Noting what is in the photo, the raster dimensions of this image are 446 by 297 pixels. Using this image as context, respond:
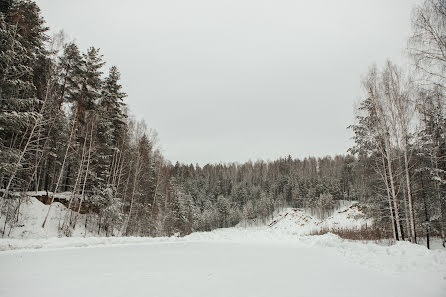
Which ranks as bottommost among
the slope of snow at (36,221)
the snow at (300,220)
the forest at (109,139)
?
the snow at (300,220)

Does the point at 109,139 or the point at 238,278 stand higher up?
the point at 109,139

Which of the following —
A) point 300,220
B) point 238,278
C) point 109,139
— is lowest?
point 300,220

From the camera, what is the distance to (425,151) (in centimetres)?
1608

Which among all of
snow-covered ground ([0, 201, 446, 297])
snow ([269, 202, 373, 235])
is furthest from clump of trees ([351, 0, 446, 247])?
snow ([269, 202, 373, 235])

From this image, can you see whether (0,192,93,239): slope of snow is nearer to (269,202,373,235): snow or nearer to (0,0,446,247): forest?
(0,0,446,247): forest

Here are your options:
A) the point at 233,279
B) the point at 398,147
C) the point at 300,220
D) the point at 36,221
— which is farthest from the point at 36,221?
the point at 300,220

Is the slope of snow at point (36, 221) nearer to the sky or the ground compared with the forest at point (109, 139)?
nearer to the ground

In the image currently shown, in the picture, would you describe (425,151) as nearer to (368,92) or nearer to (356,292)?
(368,92)

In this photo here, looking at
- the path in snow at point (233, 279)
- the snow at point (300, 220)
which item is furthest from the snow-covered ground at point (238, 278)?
the snow at point (300, 220)

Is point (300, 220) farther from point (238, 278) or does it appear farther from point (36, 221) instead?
point (238, 278)

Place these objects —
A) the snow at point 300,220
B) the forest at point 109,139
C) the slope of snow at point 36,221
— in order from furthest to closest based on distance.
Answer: the snow at point 300,220
the slope of snow at point 36,221
the forest at point 109,139

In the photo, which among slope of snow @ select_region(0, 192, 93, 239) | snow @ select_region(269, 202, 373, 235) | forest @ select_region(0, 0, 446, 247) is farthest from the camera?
snow @ select_region(269, 202, 373, 235)

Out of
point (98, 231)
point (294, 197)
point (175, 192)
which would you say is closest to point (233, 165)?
point (294, 197)

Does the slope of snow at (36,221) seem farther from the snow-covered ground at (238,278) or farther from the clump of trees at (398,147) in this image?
the clump of trees at (398,147)
